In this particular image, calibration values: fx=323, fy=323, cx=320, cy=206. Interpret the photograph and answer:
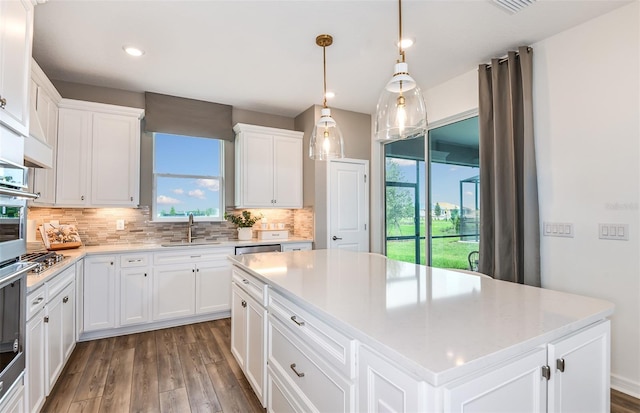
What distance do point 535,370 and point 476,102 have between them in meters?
2.97

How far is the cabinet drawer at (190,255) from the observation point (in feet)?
11.6

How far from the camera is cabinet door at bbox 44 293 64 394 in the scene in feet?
6.95

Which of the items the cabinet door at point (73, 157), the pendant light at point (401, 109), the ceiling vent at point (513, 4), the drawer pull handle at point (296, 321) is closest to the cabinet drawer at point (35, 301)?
the drawer pull handle at point (296, 321)

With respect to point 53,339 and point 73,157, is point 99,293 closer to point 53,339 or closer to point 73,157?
point 53,339

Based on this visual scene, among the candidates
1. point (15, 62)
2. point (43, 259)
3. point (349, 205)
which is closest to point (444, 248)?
point (349, 205)

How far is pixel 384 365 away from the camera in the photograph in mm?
983

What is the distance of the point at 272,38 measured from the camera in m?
2.72

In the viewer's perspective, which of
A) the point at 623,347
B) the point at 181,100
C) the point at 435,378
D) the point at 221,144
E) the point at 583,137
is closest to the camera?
the point at 435,378

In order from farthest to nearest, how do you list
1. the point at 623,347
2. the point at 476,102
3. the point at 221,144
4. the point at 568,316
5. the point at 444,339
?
1. the point at 221,144
2. the point at 476,102
3. the point at 623,347
4. the point at 568,316
5. the point at 444,339

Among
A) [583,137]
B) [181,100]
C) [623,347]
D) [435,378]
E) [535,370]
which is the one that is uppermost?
[181,100]

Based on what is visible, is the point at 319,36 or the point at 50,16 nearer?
the point at 50,16

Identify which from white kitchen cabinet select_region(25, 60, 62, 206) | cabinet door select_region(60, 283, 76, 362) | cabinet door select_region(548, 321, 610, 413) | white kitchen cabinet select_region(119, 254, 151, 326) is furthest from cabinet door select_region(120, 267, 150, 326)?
cabinet door select_region(548, 321, 610, 413)

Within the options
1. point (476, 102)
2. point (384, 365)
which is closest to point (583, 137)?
point (476, 102)

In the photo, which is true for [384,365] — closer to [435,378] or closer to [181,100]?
[435,378]
